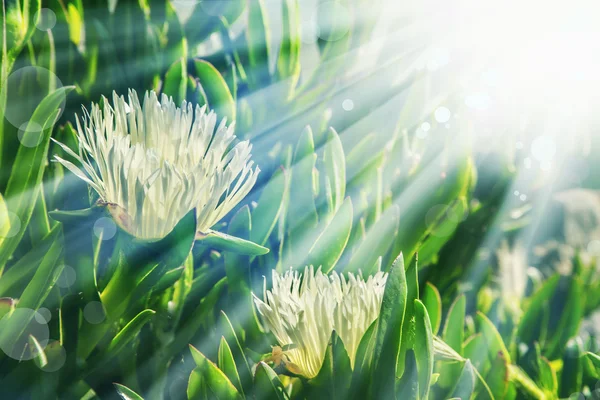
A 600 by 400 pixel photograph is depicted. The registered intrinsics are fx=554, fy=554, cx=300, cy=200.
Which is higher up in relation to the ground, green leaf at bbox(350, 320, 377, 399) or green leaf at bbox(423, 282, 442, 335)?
green leaf at bbox(350, 320, 377, 399)

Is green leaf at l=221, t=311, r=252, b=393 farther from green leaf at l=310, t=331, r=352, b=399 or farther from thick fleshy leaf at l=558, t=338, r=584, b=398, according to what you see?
thick fleshy leaf at l=558, t=338, r=584, b=398

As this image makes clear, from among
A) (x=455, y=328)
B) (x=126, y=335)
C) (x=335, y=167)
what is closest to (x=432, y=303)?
(x=455, y=328)

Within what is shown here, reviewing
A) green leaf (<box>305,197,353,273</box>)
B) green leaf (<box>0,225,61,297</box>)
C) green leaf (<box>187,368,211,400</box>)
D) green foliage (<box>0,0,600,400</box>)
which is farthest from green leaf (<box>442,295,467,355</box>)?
green leaf (<box>0,225,61,297</box>)

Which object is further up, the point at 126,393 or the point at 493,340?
the point at 126,393

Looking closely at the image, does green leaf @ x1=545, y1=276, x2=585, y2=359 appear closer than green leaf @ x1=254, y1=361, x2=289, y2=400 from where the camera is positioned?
No

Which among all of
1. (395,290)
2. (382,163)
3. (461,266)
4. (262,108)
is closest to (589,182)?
(461,266)

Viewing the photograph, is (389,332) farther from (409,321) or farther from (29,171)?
(29,171)

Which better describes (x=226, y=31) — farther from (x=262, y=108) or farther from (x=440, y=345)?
(x=440, y=345)
